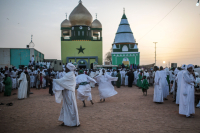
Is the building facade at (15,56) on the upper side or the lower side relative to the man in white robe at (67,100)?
upper

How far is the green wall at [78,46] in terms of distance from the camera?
38.8 m

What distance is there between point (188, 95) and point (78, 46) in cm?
3369

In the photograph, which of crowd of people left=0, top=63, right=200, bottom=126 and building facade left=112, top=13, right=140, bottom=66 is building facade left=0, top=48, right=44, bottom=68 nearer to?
crowd of people left=0, top=63, right=200, bottom=126

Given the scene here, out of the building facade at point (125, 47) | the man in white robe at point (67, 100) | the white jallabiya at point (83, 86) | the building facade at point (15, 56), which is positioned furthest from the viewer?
the building facade at point (125, 47)

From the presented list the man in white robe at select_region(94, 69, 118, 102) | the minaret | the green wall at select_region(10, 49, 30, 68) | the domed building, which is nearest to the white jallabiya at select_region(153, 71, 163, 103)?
the man in white robe at select_region(94, 69, 118, 102)

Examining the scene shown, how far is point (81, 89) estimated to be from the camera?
834 centimetres

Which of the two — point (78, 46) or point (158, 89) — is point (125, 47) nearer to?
point (78, 46)

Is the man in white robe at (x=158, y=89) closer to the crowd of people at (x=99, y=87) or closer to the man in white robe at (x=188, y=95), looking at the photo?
the crowd of people at (x=99, y=87)

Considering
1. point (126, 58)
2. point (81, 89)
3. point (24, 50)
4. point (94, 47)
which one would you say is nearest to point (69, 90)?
point (81, 89)

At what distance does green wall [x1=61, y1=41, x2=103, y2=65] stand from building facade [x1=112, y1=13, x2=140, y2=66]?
4.99 metres

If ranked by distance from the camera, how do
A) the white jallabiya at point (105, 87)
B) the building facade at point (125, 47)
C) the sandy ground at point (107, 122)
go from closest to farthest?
the sandy ground at point (107, 122), the white jallabiya at point (105, 87), the building facade at point (125, 47)

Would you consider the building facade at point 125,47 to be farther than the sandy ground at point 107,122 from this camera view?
Yes

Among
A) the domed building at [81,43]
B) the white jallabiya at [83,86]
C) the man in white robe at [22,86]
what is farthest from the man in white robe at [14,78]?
the domed building at [81,43]

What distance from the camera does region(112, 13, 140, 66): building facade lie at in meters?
34.5
